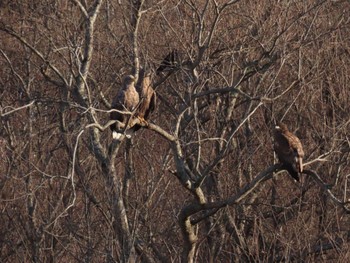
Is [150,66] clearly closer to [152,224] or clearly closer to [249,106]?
[249,106]

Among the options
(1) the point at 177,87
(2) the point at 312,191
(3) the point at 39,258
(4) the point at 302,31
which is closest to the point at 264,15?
(4) the point at 302,31

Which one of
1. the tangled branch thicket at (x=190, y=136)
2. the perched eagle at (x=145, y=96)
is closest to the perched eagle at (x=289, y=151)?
the tangled branch thicket at (x=190, y=136)

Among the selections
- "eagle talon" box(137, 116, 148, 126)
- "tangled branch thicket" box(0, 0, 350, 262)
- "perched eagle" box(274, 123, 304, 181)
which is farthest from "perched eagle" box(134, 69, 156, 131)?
"perched eagle" box(274, 123, 304, 181)

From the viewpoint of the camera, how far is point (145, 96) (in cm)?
912

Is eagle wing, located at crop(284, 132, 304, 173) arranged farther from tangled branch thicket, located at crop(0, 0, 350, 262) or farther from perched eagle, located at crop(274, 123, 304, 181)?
tangled branch thicket, located at crop(0, 0, 350, 262)

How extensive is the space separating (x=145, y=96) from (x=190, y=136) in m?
2.70

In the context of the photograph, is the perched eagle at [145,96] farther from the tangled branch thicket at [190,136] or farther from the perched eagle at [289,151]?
the perched eagle at [289,151]

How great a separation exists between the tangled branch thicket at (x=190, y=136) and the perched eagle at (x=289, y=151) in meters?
0.89

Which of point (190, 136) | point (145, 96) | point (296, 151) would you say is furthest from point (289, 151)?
point (190, 136)

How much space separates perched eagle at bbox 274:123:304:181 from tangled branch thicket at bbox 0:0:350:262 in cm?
89

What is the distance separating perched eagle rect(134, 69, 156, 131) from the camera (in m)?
9.23

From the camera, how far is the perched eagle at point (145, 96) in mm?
9227

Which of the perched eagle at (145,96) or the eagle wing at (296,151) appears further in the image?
the perched eagle at (145,96)

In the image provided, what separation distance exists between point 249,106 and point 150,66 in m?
1.15
